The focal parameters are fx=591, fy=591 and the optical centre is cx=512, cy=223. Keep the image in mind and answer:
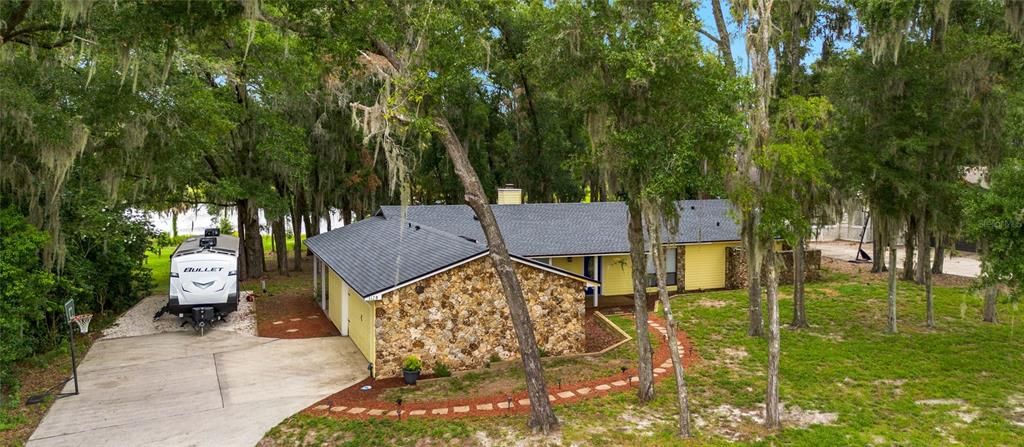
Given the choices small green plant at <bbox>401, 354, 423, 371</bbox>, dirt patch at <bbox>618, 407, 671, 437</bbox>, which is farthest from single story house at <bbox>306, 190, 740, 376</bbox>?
dirt patch at <bbox>618, 407, 671, 437</bbox>

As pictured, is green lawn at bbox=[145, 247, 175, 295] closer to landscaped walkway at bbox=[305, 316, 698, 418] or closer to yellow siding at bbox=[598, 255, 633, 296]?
landscaped walkway at bbox=[305, 316, 698, 418]

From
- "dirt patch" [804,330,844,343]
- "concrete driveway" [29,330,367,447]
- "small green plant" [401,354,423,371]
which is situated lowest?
"concrete driveway" [29,330,367,447]

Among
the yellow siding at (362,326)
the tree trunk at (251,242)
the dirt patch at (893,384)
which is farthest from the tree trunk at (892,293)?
the tree trunk at (251,242)

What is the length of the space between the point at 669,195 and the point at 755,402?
4.22 metres

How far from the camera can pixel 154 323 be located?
54.3 ft

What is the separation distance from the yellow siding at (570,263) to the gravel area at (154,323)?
9.07 metres

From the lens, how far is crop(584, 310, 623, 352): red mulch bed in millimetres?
13914

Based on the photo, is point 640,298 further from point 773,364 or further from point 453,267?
point 453,267

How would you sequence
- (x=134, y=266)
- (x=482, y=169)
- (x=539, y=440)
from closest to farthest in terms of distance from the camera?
(x=539, y=440) < (x=134, y=266) < (x=482, y=169)

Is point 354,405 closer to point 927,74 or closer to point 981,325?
point 927,74

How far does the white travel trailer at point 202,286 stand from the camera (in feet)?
50.3

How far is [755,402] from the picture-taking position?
10.2 meters

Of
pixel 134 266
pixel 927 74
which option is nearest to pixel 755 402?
pixel 927 74

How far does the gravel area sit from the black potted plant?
20.0 feet
